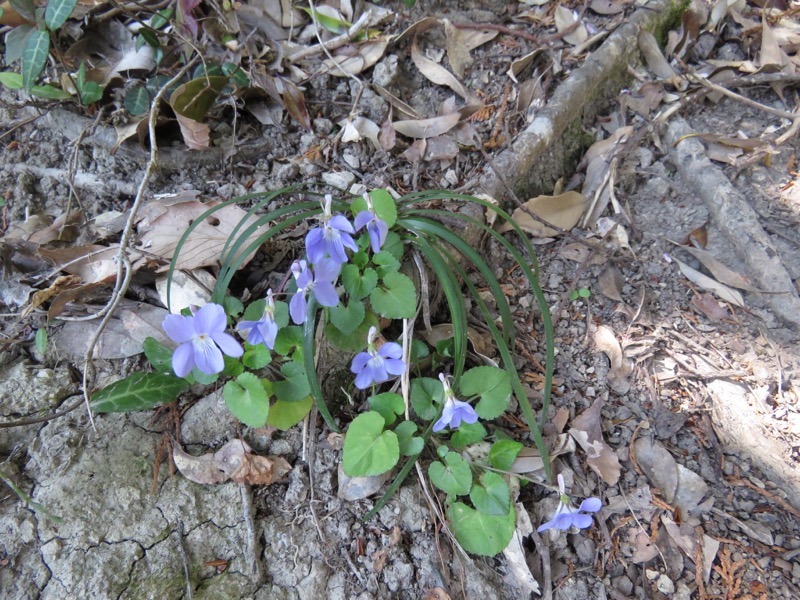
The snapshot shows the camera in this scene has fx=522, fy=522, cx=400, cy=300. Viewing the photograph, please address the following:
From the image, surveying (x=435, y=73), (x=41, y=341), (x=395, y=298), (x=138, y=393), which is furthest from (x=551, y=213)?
(x=41, y=341)

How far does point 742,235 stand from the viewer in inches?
81.4

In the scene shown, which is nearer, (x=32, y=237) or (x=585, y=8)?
(x=32, y=237)

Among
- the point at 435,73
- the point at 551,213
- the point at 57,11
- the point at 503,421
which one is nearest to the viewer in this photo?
the point at 503,421

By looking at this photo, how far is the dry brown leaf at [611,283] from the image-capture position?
201 cm

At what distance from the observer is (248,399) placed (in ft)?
4.57

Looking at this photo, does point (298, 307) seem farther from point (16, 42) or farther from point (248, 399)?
point (16, 42)

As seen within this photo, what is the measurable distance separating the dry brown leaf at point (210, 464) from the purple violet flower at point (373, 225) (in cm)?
70

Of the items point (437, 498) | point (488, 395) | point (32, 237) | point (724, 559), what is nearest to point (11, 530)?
point (32, 237)

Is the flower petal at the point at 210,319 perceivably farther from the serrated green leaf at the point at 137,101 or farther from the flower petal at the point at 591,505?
the serrated green leaf at the point at 137,101

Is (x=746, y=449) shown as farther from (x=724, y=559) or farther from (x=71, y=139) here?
(x=71, y=139)

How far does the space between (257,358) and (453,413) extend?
0.57 m

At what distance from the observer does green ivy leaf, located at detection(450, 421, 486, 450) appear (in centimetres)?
156

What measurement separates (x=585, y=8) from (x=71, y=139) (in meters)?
2.46

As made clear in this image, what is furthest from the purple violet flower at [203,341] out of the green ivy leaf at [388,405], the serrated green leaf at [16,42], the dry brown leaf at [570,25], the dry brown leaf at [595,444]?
the dry brown leaf at [570,25]
